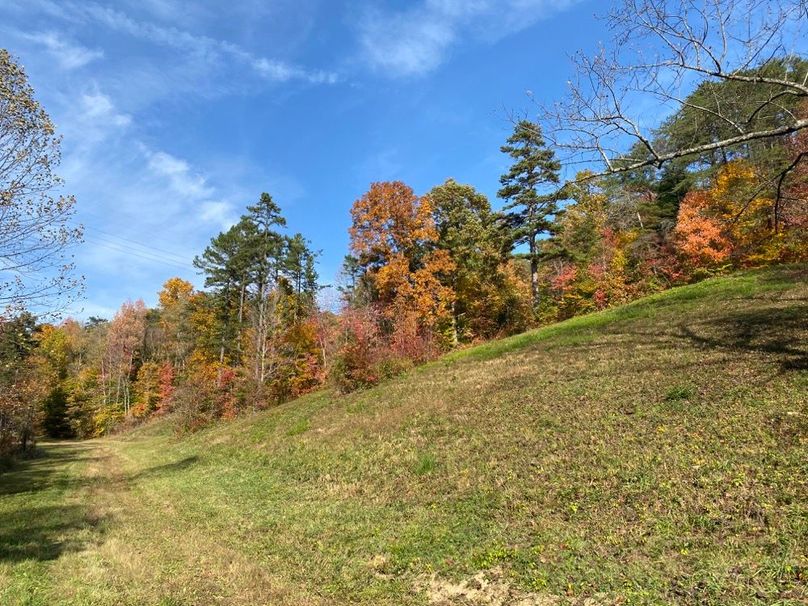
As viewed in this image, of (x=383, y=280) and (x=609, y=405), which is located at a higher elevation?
(x=383, y=280)

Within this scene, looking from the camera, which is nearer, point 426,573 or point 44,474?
point 426,573

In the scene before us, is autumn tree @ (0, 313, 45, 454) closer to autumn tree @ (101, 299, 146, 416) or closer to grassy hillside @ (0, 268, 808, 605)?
grassy hillside @ (0, 268, 808, 605)

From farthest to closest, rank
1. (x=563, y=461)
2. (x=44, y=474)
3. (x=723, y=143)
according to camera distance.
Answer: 1. (x=44, y=474)
2. (x=563, y=461)
3. (x=723, y=143)

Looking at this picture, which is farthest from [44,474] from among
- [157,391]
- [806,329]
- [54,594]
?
[157,391]

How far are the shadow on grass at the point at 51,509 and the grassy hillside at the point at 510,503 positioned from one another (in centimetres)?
10

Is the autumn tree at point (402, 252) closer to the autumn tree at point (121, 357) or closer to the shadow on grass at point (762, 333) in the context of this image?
the shadow on grass at point (762, 333)

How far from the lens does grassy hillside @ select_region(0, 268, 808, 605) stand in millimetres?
5059

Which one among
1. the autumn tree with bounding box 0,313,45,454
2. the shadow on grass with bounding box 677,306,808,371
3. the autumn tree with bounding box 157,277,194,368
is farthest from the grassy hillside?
the autumn tree with bounding box 157,277,194,368

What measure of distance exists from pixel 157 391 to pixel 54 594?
186ft

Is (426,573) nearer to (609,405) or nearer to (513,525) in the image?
(513,525)

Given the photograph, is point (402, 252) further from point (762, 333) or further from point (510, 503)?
point (510, 503)

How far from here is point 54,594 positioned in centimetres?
616

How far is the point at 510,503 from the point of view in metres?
7.04

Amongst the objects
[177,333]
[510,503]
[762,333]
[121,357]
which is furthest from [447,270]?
[121,357]
